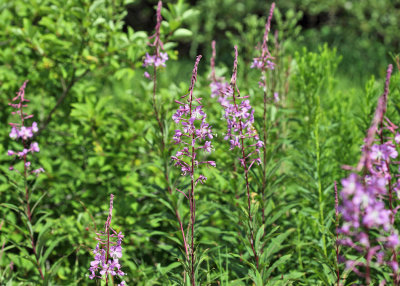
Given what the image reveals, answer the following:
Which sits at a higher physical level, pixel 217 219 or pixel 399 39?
pixel 399 39

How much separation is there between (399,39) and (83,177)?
28.9 feet

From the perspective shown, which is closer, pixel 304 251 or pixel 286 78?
pixel 304 251

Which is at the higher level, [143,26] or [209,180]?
[143,26]

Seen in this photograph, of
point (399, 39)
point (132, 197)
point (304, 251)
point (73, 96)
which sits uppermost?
point (399, 39)

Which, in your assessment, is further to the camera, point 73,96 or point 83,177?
point 73,96

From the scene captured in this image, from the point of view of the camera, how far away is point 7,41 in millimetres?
3199

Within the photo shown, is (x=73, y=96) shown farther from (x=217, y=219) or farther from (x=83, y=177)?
(x=217, y=219)

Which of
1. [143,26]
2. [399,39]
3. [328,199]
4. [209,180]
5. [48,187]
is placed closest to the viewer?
[328,199]

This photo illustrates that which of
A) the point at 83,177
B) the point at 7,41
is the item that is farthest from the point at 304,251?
the point at 7,41

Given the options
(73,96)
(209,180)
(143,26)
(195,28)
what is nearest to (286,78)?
(209,180)

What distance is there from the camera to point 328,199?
2699 millimetres

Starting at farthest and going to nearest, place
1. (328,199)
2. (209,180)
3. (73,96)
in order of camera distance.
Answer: (73,96) → (209,180) → (328,199)

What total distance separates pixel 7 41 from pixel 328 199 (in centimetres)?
270

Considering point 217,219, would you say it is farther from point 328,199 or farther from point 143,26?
point 143,26
